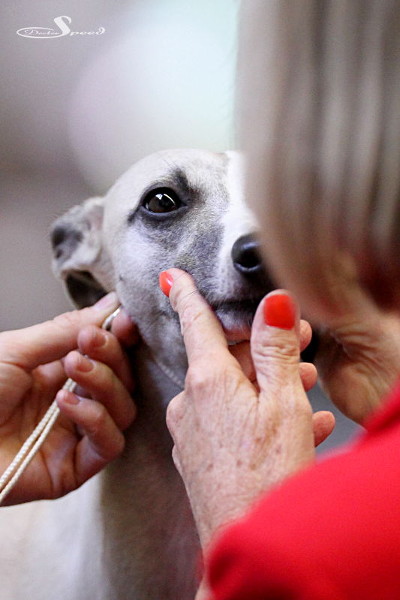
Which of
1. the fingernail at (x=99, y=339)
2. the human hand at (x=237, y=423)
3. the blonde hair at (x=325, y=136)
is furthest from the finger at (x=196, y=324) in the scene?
the fingernail at (x=99, y=339)

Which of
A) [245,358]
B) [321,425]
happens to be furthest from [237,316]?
[321,425]

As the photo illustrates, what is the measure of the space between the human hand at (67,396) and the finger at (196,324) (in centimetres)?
28

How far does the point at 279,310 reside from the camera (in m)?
0.66

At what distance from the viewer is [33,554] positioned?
1.18 meters

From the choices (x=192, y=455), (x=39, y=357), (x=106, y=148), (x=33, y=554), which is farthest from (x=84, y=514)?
(x=106, y=148)

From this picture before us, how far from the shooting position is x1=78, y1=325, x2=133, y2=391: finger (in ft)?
3.31

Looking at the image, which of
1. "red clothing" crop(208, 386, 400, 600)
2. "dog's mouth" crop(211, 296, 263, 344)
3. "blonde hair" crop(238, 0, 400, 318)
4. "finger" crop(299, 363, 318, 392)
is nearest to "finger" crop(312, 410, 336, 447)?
"finger" crop(299, 363, 318, 392)

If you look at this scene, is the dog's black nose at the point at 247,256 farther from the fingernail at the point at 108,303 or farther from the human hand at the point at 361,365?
the fingernail at the point at 108,303

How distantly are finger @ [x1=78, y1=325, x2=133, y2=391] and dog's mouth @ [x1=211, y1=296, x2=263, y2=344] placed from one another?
26 centimetres

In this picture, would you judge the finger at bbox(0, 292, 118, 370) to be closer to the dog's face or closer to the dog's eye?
the dog's face

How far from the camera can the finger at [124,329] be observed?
107cm

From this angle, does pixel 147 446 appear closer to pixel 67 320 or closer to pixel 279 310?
pixel 67 320

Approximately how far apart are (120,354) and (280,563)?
72 centimetres

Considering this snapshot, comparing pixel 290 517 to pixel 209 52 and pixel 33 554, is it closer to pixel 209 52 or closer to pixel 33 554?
pixel 33 554
